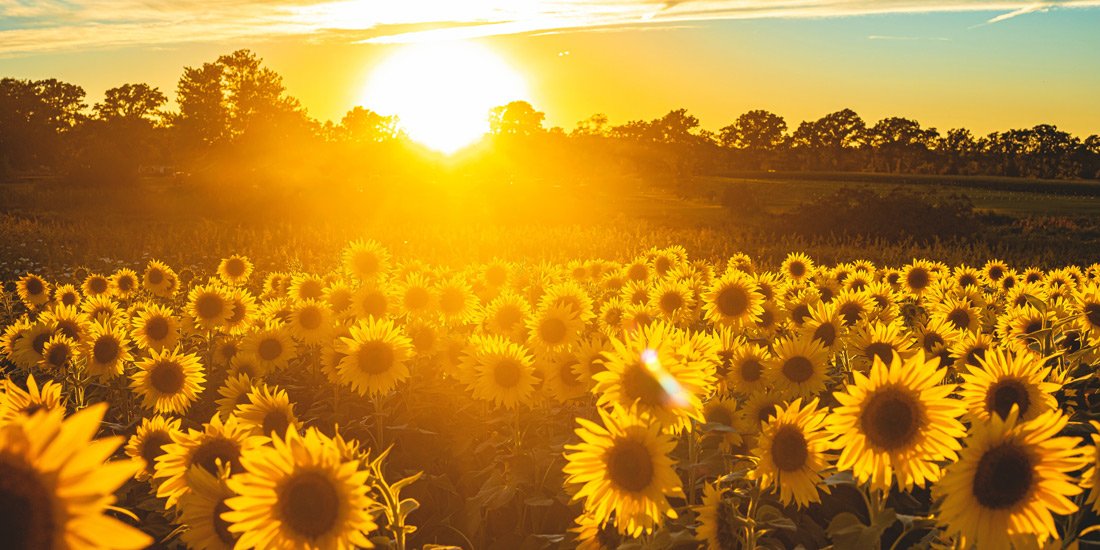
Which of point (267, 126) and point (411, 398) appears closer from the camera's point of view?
point (411, 398)

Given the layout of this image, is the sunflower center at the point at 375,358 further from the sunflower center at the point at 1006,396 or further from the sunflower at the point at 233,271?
the sunflower at the point at 233,271

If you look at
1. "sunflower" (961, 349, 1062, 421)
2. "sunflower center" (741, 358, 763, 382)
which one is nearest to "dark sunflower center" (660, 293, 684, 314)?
"sunflower center" (741, 358, 763, 382)

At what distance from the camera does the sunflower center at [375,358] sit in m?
4.30

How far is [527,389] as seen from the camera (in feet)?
13.8

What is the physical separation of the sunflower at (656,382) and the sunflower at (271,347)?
11.3 ft

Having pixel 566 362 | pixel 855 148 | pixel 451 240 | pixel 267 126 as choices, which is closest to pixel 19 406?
pixel 566 362

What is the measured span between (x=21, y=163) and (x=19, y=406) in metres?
96.1

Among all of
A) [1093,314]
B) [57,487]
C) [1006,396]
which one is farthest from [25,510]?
[1093,314]

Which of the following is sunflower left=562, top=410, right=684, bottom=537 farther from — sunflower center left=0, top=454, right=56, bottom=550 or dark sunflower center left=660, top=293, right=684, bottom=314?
dark sunflower center left=660, top=293, right=684, bottom=314

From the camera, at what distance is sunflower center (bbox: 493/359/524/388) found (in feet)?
13.9

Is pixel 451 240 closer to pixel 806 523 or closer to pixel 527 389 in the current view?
pixel 527 389

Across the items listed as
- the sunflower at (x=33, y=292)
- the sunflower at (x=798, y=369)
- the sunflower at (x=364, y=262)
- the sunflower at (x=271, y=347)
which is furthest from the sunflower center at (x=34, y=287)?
the sunflower at (x=798, y=369)

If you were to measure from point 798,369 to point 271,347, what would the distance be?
360 centimetres

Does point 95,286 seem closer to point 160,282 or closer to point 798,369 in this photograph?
point 160,282
